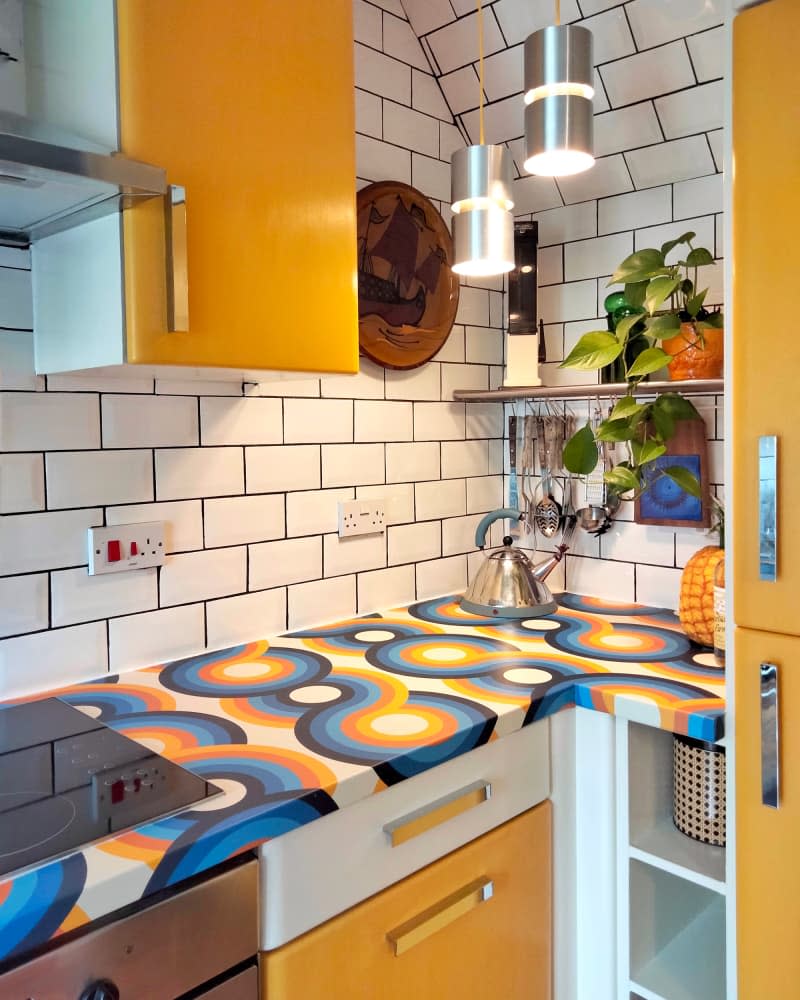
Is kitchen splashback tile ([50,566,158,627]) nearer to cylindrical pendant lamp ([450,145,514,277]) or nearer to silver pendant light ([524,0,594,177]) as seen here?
cylindrical pendant lamp ([450,145,514,277])

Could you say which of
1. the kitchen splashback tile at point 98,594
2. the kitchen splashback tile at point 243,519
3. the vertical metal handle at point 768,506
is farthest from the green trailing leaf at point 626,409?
the kitchen splashback tile at point 98,594

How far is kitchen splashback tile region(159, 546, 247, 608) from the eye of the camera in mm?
1598

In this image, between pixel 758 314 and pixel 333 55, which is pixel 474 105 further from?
pixel 758 314

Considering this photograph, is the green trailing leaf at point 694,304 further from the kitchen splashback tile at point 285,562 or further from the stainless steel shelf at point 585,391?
the kitchen splashback tile at point 285,562

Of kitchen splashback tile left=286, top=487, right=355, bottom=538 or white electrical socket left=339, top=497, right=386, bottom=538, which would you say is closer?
kitchen splashback tile left=286, top=487, right=355, bottom=538

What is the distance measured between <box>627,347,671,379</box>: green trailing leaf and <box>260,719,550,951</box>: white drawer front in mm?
718

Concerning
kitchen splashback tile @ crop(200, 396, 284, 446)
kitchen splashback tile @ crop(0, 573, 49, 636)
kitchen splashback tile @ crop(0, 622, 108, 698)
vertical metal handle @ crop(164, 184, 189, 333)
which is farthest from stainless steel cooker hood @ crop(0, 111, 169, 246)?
kitchen splashback tile @ crop(0, 622, 108, 698)

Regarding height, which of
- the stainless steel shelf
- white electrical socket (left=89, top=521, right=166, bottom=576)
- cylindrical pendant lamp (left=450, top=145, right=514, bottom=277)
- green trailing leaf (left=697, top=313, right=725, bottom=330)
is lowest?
white electrical socket (left=89, top=521, right=166, bottom=576)

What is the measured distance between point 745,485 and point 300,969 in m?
0.89

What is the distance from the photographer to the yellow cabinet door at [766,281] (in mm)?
1146

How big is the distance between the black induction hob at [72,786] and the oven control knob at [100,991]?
0.44ft

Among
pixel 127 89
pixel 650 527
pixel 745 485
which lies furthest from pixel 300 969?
pixel 650 527

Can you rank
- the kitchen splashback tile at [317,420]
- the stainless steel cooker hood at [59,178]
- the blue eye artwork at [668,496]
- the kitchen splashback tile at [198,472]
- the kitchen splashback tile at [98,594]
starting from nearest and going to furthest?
1. the stainless steel cooker hood at [59,178]
2. the kitchen splashback tile at [98,594]
3. the kitchen splashback tile at [198,472]
4. the kitchen splashback tile at [317,420]
5. the blue eye artwork at [668,496]

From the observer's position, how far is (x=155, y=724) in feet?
4.19
